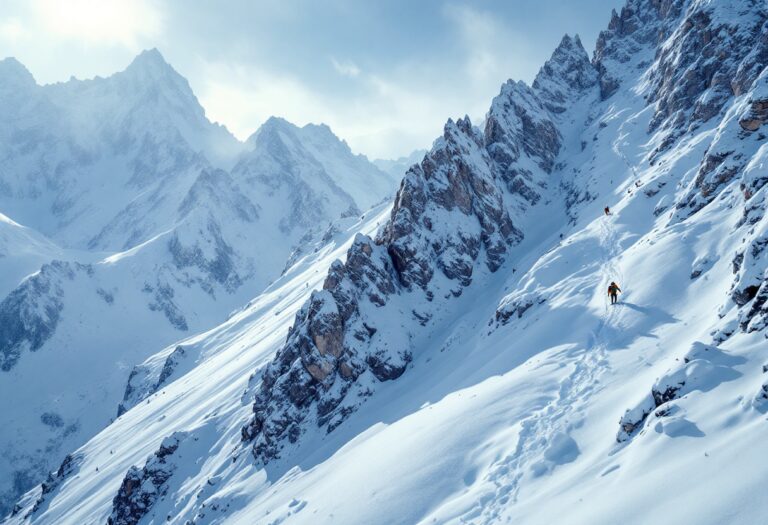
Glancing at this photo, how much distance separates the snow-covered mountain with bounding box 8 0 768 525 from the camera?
1452 cm

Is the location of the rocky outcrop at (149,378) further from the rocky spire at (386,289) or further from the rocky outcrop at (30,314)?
the rocky outcrop at (30,314)

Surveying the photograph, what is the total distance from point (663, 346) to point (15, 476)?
13378 centimetres

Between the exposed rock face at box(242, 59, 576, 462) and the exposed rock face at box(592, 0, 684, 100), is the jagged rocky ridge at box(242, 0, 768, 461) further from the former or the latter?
the exposed rock face at box(592, 0, 684, 100)

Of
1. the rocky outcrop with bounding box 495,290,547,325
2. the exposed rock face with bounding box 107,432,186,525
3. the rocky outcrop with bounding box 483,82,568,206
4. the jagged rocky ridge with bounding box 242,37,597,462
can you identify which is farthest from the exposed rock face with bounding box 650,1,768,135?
the exposed rock face with bounding box 107,432,186,525

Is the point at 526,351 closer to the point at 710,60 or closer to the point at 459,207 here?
the point at 459,207

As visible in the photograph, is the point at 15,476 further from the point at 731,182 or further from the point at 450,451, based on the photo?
the point at 731,182

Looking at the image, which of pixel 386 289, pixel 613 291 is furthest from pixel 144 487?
pixel 613 291

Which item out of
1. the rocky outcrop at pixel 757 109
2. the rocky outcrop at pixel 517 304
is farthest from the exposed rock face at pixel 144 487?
the rocky outcrop at pixel 757 109

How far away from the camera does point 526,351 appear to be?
91.2ft

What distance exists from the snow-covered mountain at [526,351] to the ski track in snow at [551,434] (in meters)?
0.11

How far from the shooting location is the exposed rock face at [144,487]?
1672 inches

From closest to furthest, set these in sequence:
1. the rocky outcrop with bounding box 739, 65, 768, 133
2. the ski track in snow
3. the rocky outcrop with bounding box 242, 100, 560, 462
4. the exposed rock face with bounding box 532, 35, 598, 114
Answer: the ski track in snow, the rocky outcrop with bounding box 739, 65, 768, 133, the rocky outcrop with bounding box 242, 100, 560, 462, the exposed rock face with bounding box 532, 35, 598, 114

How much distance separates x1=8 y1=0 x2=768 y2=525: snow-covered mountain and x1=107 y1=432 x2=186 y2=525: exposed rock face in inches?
9.1

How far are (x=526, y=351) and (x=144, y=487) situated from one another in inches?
1500
